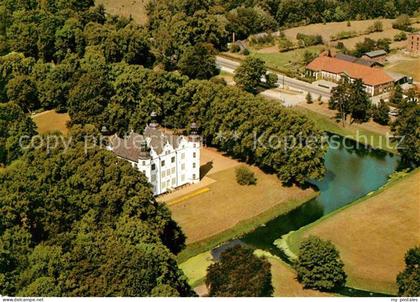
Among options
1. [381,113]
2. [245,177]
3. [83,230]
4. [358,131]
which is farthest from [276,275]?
[381,113]

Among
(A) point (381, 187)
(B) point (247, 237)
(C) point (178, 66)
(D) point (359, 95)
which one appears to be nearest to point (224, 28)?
(C) point (178, 66)

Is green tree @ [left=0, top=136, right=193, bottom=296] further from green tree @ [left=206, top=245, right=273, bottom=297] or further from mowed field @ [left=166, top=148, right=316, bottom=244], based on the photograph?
mowed field @ [left=166, top=148, right=316, bottom=244]

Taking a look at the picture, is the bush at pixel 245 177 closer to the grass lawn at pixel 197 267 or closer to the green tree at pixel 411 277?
the grass lawn at pixel 197 267

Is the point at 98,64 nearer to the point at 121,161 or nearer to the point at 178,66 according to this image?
the point at 178,66

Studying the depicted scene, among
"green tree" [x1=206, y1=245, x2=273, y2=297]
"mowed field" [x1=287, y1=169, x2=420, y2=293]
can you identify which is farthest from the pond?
"green tree" [x1=206, y1=245, x2=273, y2=297]

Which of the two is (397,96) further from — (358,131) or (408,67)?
(408,67)
